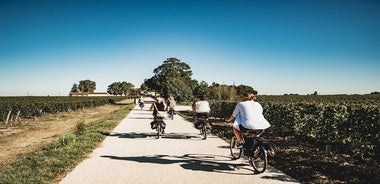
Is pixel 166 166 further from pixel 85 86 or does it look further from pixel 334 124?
pixel 85 86

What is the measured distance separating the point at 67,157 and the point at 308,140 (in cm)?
835

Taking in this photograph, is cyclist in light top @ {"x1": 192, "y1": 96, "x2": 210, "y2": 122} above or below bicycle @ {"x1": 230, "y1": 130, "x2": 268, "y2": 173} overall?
above

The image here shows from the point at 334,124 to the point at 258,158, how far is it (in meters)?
4.10

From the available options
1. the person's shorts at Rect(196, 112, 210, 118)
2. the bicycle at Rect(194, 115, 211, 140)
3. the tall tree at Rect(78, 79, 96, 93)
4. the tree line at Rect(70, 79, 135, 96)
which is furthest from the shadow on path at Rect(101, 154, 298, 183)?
the tall tree at Rect(78, 79, 96, 93)

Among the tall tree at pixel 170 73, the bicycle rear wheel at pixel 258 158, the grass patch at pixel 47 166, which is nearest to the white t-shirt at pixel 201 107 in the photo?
the grass patch at pixel 47 166

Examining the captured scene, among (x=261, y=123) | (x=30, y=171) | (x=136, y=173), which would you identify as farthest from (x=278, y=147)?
(x=30, y=171)

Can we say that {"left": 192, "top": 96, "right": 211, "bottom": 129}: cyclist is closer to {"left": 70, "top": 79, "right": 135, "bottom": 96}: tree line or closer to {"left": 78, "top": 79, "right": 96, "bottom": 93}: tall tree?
{"left": 70, "top": 79, "right": 135, "bottom": 96}: tree line

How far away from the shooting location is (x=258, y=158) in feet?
19.8

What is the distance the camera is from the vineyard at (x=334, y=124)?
714 centimetres

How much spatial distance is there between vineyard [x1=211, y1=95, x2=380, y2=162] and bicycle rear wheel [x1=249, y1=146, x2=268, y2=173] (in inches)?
117

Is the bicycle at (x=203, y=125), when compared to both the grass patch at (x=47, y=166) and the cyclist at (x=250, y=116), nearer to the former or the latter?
A: the grass patch at (x=47, y=166)

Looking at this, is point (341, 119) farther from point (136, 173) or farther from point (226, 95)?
point (226, 95)

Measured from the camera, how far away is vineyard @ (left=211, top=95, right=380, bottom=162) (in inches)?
281

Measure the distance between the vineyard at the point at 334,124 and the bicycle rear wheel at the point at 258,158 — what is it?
9.77 ft
